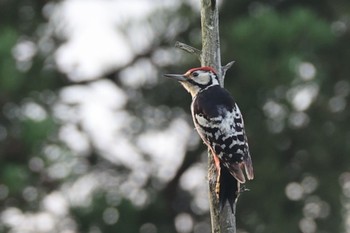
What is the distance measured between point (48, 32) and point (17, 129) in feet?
4.25

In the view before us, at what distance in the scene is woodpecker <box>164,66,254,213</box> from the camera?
18.9ft

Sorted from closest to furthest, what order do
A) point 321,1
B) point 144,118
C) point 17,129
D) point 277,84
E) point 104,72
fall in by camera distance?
1. point 17,129
2. point 277,84
3. point 104,72
4. point 144,118
5. point 321,1

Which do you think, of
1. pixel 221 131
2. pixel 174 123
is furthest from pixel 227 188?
pixel 174 123

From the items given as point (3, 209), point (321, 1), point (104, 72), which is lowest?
point (3, 209)

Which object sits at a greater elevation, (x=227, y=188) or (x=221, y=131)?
(x=221, y=131)

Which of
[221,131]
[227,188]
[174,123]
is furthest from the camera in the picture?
[174,123]

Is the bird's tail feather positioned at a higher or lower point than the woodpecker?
lower

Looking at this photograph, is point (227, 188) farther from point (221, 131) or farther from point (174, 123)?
point (174, 123)

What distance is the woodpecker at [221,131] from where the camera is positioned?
576 centimetres

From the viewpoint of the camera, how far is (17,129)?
353 inches

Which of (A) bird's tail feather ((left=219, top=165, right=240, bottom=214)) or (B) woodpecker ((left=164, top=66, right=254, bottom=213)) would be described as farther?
(B) woodpecker ((left=164, top=66, right=254, bottom=213))

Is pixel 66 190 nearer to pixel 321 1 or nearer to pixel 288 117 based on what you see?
pixel 288 117

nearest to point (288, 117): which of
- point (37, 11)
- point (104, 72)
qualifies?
point (104, 72)

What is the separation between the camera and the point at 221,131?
6109 millimetres
